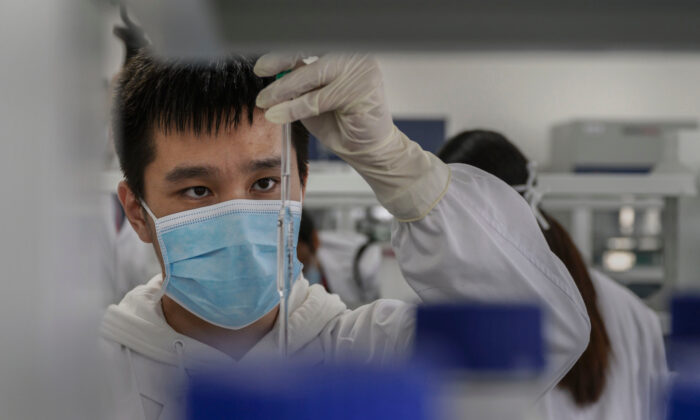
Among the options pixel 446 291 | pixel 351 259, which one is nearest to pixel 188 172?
pixel 446 291

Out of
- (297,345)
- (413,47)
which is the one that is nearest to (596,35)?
→ (413,47)

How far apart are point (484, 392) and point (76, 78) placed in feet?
1.26

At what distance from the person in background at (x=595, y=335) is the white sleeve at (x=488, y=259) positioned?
6cm

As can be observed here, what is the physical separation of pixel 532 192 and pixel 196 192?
456 mm

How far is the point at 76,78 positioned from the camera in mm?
355

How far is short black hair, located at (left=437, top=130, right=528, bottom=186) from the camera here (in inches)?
33.6

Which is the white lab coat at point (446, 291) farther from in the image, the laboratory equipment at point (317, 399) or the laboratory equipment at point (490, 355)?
the laboratory equipment at point (317, 399)

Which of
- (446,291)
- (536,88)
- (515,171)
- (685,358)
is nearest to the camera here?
(685,358)

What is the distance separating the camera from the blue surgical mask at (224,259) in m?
0.80

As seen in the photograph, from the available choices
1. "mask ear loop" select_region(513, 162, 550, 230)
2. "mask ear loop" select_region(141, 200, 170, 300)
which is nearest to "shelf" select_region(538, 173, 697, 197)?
"mask ear loop" select_region(513, 162, 550, 230)

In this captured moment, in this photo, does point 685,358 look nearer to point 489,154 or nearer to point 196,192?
point 489,154

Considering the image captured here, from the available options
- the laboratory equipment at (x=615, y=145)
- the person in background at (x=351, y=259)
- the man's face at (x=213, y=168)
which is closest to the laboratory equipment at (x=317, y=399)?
the man's face at (x=213, y=168)

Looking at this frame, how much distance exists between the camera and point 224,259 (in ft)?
2.73

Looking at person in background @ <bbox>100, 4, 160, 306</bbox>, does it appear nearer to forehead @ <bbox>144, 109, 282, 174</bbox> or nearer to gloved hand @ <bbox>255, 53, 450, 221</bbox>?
forehead @ <bbox>144, 109, 282, 174</bbox>
